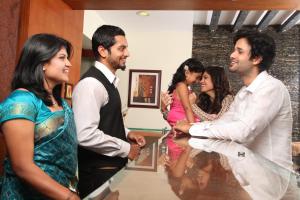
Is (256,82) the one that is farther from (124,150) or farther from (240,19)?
(240,19)

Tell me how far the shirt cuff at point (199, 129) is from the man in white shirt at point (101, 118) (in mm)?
301

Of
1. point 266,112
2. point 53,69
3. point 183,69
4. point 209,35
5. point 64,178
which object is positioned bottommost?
point 64,178

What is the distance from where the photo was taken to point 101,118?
158 centimetres

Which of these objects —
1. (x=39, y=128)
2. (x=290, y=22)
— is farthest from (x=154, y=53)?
(x=39, y=128)

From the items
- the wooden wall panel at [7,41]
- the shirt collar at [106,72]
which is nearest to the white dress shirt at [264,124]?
the shirt collar at [106,72]

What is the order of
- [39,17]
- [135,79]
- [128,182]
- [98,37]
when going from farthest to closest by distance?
[135,79], [39,17], [98,37], [128,182]

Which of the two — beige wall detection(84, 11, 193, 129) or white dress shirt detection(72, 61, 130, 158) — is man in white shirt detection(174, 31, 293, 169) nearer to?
white dress shirt detection(72, 61, 130, 158)

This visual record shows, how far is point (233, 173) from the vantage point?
0.86m

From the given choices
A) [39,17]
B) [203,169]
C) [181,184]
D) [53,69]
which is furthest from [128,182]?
[39,17]

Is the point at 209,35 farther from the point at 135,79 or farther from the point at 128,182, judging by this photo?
the point at 128,182

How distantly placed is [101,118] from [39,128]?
1.65ft

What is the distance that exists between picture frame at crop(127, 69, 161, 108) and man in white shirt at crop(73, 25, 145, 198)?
3.66 metres

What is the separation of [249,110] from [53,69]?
0.94m

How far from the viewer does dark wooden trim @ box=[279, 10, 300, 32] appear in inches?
171
